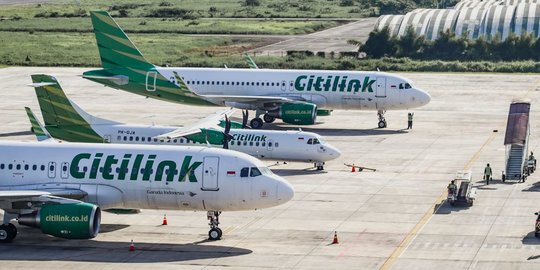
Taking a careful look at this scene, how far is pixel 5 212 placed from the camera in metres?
52.0

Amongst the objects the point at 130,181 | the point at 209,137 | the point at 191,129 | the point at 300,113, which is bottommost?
the point at 300,113

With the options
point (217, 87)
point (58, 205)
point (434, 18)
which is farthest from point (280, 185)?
point (434, 18)

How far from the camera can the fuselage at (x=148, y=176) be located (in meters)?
51.7

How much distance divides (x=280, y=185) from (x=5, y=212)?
41.2 feet

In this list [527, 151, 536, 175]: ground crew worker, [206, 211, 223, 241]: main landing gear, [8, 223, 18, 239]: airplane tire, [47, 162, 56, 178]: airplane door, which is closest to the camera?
[8, 223, 18, 239]: airplane tire

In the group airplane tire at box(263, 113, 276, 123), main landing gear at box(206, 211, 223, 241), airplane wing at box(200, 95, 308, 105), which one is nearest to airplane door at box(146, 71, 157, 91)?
airplane wing at box(200, 95, 308, 105)

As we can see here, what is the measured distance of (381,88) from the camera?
89562 mm

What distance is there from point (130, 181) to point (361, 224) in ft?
40.0

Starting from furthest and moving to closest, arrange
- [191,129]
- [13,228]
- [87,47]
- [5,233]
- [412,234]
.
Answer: [87,47] → [191,129] → [412,234] → [13,228] → [5,233]

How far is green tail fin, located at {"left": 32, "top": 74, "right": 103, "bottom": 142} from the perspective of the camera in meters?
66.1

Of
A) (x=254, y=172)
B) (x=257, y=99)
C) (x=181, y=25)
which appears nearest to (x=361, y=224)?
(x=254, y=172)

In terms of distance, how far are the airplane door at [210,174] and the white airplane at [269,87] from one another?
3691 centimetres

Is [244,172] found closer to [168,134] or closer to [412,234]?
[412,234]

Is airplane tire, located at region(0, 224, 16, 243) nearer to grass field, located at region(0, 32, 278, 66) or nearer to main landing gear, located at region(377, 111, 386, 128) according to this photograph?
main landing gear, located at region(377, 111, 386, 128)
